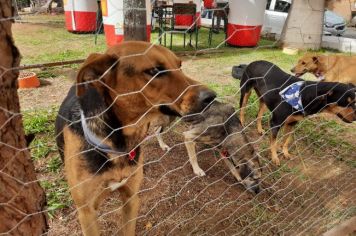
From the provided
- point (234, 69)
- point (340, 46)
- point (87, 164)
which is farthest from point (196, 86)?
point (340, 46)

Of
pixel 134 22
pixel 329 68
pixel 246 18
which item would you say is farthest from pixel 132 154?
pixel 246 18

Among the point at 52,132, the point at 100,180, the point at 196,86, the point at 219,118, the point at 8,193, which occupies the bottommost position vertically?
the point at 52,132

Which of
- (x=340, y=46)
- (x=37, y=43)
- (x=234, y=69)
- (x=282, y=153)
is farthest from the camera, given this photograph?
(x=340, y=46)

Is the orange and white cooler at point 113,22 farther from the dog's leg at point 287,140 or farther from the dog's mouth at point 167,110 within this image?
the dog's mouth at point 167,110

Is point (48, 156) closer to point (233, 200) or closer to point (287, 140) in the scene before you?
point (233, 200)

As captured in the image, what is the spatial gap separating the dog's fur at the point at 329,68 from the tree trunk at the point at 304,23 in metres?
3.97

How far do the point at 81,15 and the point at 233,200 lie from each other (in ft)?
34.7

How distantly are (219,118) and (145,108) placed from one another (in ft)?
6.54

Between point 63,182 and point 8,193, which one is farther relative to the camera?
point 63,182

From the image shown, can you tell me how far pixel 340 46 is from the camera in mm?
11516

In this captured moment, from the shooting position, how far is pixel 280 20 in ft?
46.3

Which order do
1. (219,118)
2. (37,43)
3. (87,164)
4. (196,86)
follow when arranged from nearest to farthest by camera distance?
(196,86) → (87,164) → (219,118) → (37,43)

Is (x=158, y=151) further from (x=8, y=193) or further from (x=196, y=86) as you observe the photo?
(x=8, y=193)

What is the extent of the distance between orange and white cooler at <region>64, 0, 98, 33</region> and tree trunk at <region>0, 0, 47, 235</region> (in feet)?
37.9
